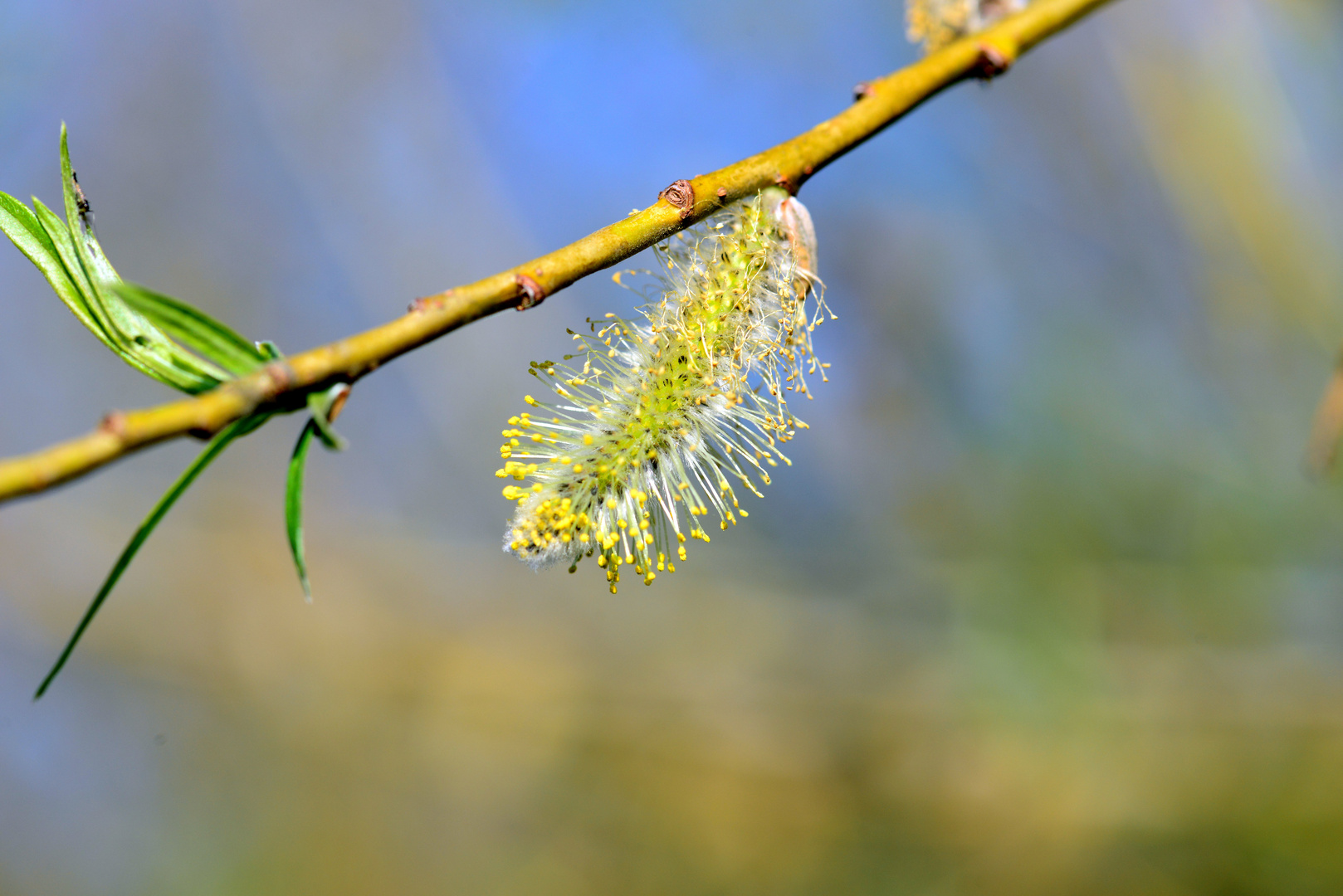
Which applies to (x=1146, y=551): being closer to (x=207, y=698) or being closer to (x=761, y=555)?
(x=761, y=555)

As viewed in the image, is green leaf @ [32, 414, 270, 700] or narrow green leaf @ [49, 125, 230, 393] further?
narrow green leaf @ [49, 125, 230, 393]

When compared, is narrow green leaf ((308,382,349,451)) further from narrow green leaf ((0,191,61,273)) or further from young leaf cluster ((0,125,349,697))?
narrow green leaf ((0,191,61,273))

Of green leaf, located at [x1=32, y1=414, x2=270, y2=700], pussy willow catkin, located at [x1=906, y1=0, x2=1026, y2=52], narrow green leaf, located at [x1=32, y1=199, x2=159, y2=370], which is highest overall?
pussy willow catkin, located at [x1=906, y1=0, x2=1026, y2=52]

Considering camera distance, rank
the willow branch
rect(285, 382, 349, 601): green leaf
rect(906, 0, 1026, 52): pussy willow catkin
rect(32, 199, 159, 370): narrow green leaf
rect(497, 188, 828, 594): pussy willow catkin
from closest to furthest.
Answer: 1. the willow branch
2. rect(285, 382, 349, 601): green leaf
3. rect(32, 199, 159, 370): narrow green leaf
4. rect(497, 188, 828, 594): pussy willow catkin
5. rect(906, 0, 1026, 52): pussy willow catkin

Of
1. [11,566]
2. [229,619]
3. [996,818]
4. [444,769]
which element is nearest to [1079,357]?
[996,818]

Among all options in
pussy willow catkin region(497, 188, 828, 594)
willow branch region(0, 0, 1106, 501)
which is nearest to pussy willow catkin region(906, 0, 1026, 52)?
willow branch region(0, 0, 1106, 501)

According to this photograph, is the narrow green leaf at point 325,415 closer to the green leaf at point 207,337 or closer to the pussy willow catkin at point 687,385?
the green leaf at point 207,337

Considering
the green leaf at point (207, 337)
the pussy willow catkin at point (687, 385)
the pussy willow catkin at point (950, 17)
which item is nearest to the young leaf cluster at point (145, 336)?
the green leaf at point (207, 337)
